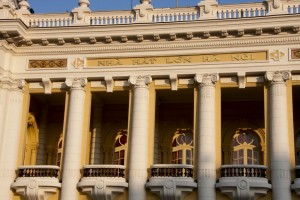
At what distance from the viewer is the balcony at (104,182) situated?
2211cm

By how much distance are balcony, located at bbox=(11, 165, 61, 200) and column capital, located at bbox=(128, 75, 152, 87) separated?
4767 millimetres

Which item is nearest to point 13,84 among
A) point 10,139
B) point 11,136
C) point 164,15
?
point 11,136

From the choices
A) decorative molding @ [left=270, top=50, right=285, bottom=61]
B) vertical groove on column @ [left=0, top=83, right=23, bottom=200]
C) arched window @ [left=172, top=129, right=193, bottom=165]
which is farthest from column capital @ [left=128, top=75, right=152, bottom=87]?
decorative molding @ [left=270, top=50, right=285, bottom=61]

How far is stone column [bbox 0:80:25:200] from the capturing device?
23.0 metres

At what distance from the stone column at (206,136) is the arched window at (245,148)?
11.5ft

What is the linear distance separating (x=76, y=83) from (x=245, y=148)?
8.19m

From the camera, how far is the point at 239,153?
83.3 ft

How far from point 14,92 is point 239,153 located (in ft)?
34.1

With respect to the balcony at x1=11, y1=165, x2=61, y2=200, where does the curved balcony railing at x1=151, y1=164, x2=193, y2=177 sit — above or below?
above

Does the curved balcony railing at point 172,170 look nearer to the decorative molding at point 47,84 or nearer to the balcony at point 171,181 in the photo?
the balcony at point 171,181

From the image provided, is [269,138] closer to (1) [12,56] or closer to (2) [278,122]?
(2) [278,122]

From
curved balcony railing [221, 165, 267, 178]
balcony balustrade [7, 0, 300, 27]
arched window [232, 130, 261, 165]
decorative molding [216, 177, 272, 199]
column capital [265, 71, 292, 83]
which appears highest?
balcony balustrade [7, 0, 300, 27]

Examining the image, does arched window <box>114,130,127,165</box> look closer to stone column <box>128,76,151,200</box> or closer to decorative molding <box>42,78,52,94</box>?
stone column <box>128,76,151,200</box>

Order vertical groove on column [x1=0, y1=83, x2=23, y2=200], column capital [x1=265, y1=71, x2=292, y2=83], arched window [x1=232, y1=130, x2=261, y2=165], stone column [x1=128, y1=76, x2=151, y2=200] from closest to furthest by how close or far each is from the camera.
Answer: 1. stone column [x1=128, y1=76, x2=151, y2=200]
2. column capital [x1=265, y1=71, x2=292, y2=83]
3. vertical groove on column [x1=0, y1=83, x2=23, y2=200]
4. arched window [x1=232, y1=130, x2=261, y2=165]
